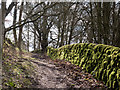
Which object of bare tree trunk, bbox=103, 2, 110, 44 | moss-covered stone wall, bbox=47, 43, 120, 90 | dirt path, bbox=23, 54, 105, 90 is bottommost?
dirt path, bbox=23, 54, 105, 90

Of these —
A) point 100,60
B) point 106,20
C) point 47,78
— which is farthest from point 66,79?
point 106,20

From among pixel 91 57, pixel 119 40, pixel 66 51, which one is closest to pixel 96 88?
pixel 91 57

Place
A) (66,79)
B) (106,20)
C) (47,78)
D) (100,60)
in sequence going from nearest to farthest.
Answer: (47,78) < (66,79) < (100,60) < (106,20)

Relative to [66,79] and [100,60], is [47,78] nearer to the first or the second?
[66,79]

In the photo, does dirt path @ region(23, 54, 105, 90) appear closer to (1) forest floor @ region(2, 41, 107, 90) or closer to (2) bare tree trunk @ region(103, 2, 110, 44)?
(1) forest floor @ region(2, 41, 107, 90)

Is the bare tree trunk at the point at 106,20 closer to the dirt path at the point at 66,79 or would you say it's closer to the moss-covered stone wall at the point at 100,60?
the moss-covered stone wall at the point at 100,60

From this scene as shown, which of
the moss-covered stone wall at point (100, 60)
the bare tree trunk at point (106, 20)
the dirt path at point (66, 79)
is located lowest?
the dirt path at point (66, 79)

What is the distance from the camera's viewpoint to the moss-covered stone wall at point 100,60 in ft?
16.1

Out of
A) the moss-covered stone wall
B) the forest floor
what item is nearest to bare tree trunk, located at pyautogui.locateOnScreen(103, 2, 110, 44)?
the moss-covered stone wall

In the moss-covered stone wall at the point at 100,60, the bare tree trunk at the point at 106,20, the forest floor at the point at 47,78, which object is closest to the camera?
the forest floor at the point at 47,78

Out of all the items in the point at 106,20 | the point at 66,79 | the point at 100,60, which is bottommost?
the point at 66,79

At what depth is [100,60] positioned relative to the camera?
581 cm

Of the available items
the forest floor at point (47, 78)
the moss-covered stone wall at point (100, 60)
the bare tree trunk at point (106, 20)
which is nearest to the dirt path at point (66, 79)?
the forest floor at point (47, 78)

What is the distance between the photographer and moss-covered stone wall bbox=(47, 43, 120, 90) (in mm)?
4914
